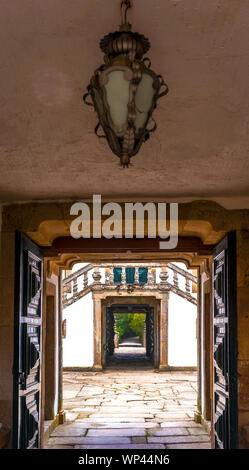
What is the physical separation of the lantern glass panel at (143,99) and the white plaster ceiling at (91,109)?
0.34 m

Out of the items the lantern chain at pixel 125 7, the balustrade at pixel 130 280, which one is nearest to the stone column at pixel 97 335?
the balustrade at pixel 130 280

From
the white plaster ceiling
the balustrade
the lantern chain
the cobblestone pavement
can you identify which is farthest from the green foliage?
the lantern chain

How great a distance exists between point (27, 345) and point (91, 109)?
336 centimetres

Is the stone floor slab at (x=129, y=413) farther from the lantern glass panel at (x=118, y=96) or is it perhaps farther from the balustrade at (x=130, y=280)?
Answer: the lantern glass panel at (x=118, y=96)

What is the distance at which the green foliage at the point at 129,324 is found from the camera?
39969 mm

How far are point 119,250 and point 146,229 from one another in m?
1.40

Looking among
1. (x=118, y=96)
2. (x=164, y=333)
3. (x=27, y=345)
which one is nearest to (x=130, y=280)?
(x=164, y=333)

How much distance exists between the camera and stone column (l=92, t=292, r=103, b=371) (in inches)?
745

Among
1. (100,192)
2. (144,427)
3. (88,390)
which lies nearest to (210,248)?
(100,192)

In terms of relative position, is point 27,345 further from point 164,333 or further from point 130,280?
point 164,333

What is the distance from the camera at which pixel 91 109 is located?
10.6ft

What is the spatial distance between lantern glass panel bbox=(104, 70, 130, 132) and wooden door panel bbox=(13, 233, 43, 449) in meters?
3.41

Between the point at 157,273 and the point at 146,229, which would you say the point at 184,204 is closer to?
the point at 146,229

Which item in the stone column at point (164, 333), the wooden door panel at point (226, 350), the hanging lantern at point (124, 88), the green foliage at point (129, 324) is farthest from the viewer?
the green foliage at point (129, 324)
